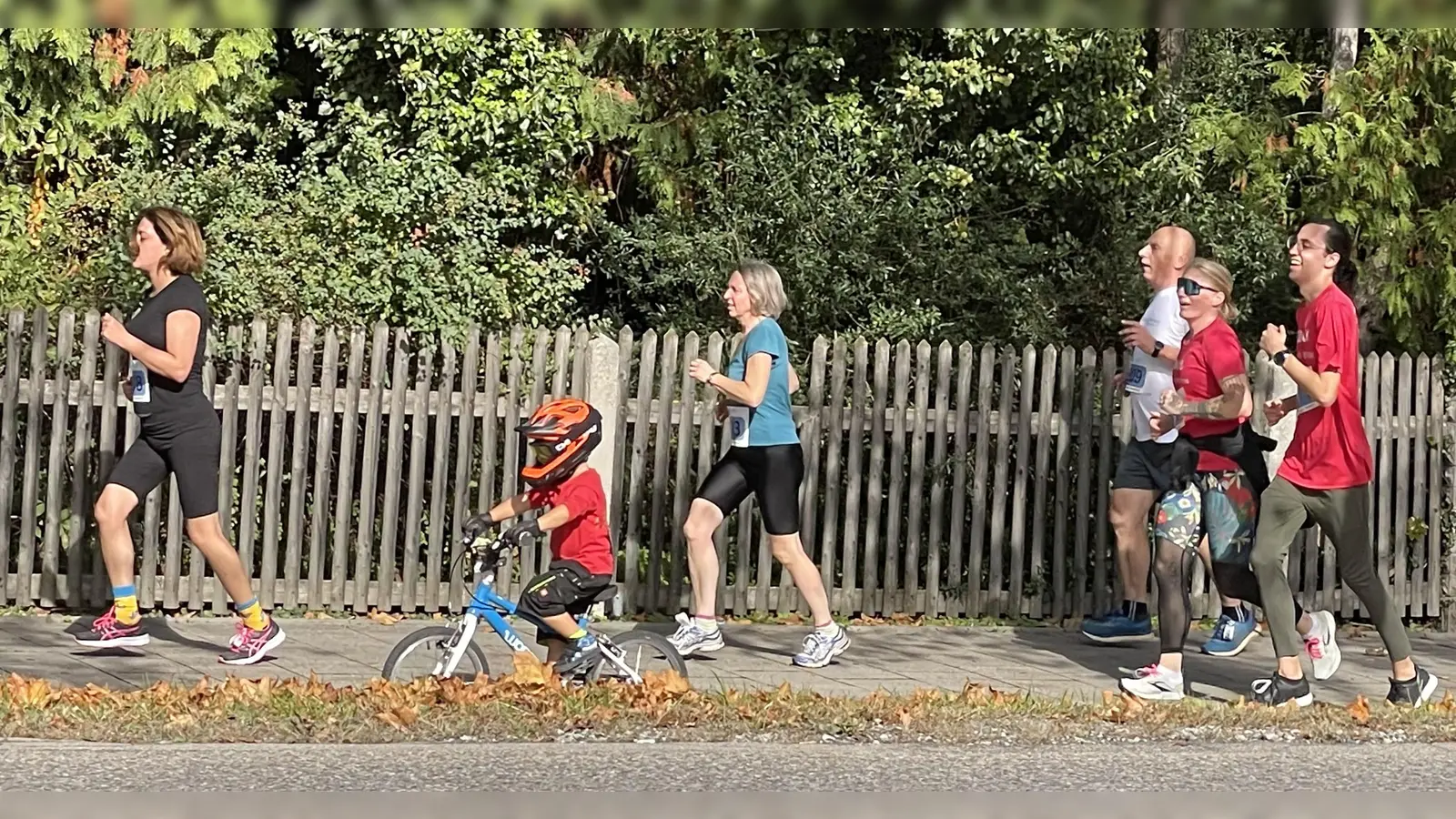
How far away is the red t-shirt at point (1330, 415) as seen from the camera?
23.4 ft

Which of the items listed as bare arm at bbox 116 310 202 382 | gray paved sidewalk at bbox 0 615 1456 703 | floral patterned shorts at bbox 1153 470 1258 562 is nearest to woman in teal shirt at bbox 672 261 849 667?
gray paved sidewalk at bbox 0 615 1456 703

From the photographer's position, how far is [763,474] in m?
8.23

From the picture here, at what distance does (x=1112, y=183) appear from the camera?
14594 mm

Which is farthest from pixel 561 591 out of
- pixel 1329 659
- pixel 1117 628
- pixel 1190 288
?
pixel 1117 628

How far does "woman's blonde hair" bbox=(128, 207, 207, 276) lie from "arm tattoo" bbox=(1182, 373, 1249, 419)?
4.24m

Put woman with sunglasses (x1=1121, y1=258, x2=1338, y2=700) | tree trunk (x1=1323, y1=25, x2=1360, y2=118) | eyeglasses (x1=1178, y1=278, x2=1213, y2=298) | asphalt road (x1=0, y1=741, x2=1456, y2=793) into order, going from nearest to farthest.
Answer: asphalt road (x1=0, y1=741, x2=1456, y2=793)
woman with sunglasses (x1=1121, y1=258, x2=1338, y2=700)
eyeglasses (x1=1178, y1=278, x2=1213, y2=298)
tree trunk (x1=1323, y1=25, x2=1360, y2=118)

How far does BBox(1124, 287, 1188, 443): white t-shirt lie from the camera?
8625 millimetres

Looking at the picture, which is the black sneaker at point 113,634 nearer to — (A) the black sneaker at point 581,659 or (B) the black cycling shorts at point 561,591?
(B) the black cycling shorts at point 561,591

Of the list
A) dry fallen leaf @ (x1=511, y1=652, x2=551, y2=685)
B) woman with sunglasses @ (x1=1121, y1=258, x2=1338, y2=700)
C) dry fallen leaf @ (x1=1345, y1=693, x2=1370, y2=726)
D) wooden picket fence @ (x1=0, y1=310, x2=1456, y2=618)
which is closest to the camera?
dry fallen leaf @ (x1=511, y1=652, x2=551, y2=685)

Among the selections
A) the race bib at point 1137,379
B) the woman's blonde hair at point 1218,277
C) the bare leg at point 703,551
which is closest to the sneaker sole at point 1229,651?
the race bib at point 1137,379

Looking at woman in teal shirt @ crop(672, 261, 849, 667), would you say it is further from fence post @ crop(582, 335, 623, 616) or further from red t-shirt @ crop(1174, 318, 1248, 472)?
red t-shirt @ crop(1174, 318, 1248, 472)

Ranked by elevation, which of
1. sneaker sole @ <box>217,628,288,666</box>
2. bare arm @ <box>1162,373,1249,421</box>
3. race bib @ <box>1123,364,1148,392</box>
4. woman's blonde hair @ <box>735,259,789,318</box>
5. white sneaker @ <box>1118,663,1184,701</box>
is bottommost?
sneaker sole @ <box>217,628,288,666</box>

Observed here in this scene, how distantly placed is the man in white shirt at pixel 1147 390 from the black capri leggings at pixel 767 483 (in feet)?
5.53

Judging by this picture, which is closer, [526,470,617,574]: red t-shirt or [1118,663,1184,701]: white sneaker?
[526,470,617,574]: red t-shirt
